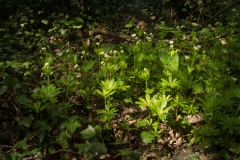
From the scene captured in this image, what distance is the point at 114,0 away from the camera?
6.45m

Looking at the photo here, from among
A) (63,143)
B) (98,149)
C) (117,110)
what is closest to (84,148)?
(98,149)

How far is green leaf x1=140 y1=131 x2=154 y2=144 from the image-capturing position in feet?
8.31

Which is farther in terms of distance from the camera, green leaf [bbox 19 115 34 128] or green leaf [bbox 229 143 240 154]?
green leaf [bbox 19 115 34 128]

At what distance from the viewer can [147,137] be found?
2561mm

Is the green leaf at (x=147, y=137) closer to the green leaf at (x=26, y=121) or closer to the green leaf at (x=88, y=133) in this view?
the green leaf at (x=88, y=133)

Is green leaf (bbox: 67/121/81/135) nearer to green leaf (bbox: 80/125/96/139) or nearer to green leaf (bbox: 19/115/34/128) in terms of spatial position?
green leaf (bbox: 80/125/96/139)

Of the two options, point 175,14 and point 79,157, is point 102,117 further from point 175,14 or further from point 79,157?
point 175,14

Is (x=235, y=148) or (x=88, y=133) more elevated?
(x=88, y=133)

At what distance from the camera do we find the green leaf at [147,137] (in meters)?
2.53

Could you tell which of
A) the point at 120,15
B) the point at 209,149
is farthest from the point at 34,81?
the point at 120,15

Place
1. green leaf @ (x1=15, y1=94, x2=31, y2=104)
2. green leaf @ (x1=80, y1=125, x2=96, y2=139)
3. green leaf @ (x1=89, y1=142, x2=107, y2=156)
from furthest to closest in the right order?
green leaf @ (x1=15, y1=94, x2=31, y2=104), green leaf @ (x1=80, y1=125, x2=96, y2=139), green leaf @ (x1=89, y1=142, x2=107, y2=156)

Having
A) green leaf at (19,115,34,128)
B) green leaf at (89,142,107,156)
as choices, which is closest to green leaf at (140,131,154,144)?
green leaf at (89,142,107,156)

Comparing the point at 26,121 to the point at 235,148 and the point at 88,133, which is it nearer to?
the point at 88,133

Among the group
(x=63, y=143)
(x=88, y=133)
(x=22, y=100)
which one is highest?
(x=22, y=100)
